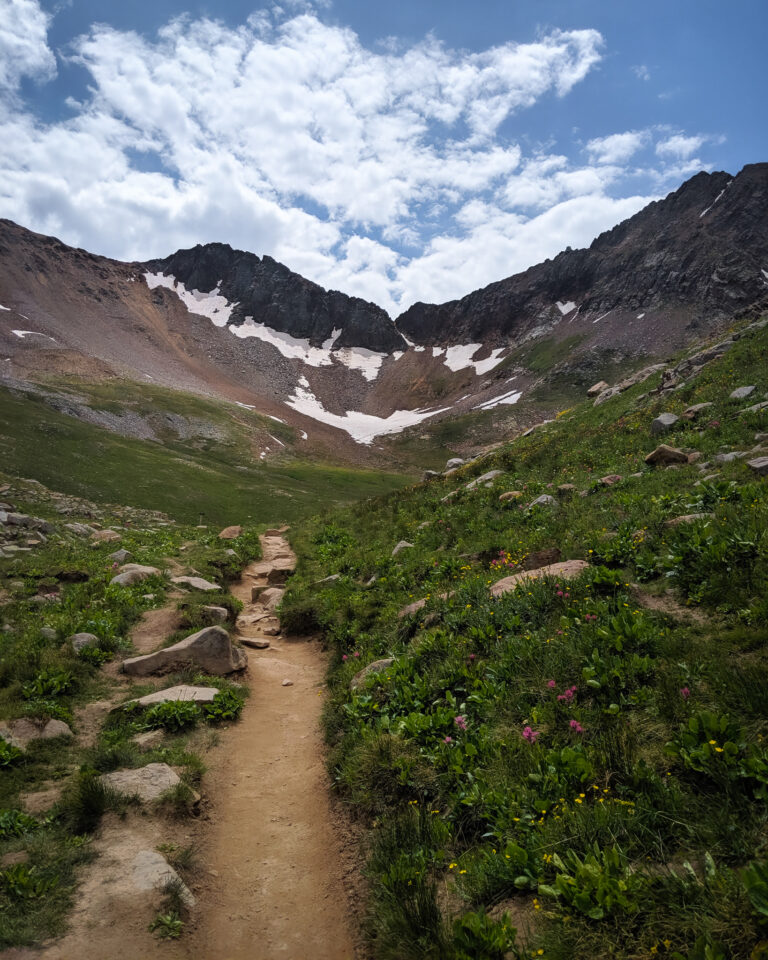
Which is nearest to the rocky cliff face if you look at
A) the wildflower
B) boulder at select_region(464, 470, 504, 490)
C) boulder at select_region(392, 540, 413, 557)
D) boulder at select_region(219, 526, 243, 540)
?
boulder at select_region(464, 470, 504, 490)

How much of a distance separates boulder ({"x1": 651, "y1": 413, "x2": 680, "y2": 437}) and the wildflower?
1677cm

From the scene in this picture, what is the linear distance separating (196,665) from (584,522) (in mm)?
10202

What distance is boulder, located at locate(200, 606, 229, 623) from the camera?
556 inches

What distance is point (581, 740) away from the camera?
5.65 m

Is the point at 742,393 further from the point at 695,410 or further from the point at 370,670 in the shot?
the point at 370,670

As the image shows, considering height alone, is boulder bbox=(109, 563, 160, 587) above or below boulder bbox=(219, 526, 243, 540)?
below

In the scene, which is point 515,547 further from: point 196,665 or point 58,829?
point 58,829

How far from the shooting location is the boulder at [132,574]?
1595 cm

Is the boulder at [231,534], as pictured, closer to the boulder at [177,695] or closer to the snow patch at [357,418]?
the boulder at [177,695]

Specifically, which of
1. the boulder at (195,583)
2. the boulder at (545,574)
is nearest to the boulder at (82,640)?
the boulder at (195,583)

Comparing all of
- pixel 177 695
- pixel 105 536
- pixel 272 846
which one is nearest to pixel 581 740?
pixel 272 846

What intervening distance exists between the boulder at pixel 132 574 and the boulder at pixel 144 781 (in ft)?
31.4

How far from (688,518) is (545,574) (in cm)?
313

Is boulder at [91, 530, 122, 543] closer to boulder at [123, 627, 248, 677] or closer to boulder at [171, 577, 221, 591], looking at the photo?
boulder at [171, 577, 221, 591]
